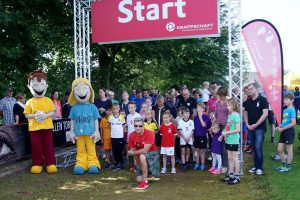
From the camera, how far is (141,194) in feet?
19.6

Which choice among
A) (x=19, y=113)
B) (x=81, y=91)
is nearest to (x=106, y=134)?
(x=81, y=91)

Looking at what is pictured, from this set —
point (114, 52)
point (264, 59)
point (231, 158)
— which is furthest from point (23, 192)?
point (114, 52)

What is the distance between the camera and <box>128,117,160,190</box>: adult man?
643 cm

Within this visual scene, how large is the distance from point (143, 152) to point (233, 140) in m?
1.72

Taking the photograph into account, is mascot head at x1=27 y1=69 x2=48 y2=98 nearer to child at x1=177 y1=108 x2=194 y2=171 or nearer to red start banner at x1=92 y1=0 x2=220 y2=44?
red start banner at x1=92 y1=0 x2=220 y2=44

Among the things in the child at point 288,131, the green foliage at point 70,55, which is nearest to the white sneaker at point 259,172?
the child at point 288,131

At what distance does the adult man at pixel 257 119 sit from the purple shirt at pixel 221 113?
46 centimetres

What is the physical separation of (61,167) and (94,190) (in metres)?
2.34

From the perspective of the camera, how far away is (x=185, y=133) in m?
7.70

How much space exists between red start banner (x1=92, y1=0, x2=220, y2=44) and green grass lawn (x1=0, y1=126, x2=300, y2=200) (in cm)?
338

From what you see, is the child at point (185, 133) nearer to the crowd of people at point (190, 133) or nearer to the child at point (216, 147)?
the crowd of people at point (190, 133)

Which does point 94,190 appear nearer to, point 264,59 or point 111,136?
point 111,136

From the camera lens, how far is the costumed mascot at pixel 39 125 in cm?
783

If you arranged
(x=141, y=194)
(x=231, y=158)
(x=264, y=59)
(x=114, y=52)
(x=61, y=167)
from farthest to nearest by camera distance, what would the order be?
1. (x=114, y=52)
2. (x=61, y=167)
3. (x=264, y=59)
4. (x=231, y=158)
5. (x=141, y=194)
